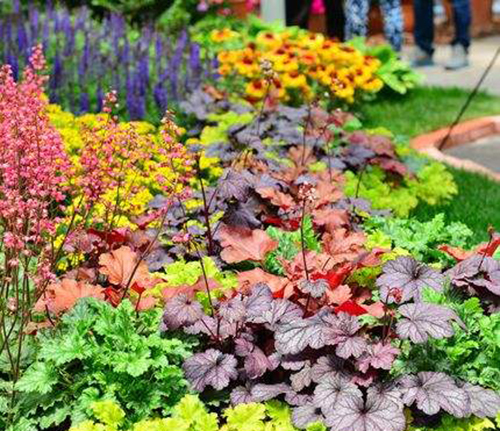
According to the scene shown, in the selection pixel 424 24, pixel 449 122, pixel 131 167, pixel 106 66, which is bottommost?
pixel 424 24

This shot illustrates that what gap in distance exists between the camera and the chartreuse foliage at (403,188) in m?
5.08

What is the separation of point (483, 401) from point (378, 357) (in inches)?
12.4

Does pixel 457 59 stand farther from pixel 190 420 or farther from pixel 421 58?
pixel 190 420

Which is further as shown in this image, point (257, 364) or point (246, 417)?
point (257, 364)

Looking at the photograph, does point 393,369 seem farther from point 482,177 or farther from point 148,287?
point 482,177

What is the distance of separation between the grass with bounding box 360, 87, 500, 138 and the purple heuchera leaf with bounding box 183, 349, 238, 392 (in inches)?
167

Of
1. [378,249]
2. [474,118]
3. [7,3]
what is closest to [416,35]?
[474,118]

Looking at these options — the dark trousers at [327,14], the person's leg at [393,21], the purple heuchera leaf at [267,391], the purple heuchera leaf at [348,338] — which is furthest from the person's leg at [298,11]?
the purple heuchera leaf at [267,391]

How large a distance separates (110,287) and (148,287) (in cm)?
13

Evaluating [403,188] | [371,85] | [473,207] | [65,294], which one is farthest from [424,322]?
[371,85]

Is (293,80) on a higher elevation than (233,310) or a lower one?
lower

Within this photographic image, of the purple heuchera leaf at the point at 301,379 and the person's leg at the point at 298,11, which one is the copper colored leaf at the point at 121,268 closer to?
the purple heuchera leaf at the point at 301,379

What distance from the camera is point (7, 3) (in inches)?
350

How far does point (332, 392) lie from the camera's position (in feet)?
9.77
